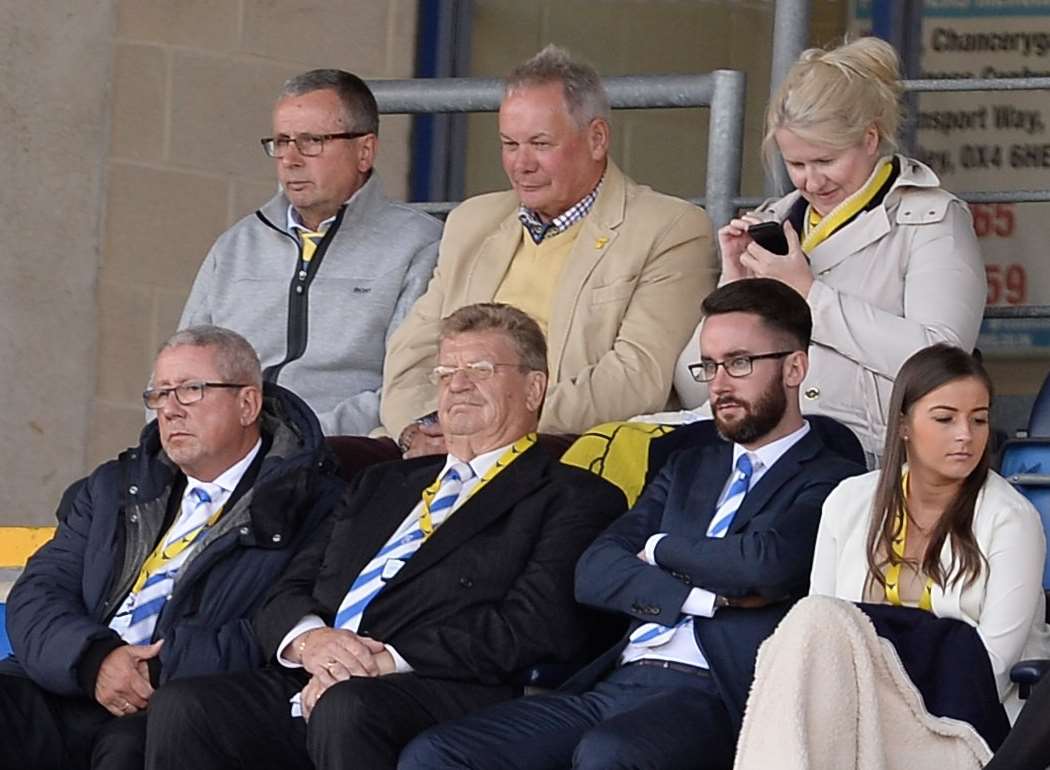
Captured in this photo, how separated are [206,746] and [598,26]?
13.8ft

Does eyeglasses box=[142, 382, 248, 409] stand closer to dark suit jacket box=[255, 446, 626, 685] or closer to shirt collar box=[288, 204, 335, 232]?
dark suit jacket box=[255, 446, 626, 685]

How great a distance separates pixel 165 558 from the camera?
530cm

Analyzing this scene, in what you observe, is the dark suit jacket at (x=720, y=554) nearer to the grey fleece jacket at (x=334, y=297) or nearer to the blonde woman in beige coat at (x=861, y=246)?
the blonde woman in beige coat at (x=861, y=246)

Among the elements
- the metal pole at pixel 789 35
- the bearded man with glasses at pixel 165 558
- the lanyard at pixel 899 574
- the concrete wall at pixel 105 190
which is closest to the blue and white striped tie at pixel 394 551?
the bearded man with glasses at pixel 165 558

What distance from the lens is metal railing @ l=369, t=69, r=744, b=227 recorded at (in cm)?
599

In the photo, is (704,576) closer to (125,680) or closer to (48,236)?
(125,680)

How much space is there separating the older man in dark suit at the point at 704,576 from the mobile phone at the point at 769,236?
0.39 metres

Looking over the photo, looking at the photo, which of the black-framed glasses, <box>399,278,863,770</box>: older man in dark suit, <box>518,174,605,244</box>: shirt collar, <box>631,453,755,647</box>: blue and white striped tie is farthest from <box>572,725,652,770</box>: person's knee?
<box>518,174,605,244</box>: shirt collar

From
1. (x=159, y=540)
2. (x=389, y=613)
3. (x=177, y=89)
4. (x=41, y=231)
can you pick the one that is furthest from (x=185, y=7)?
(x=389, y=613)

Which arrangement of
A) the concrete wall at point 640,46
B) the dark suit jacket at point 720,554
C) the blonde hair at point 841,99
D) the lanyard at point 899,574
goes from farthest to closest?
1. the concrete wall at point 640,46
2. the blonde hair at point 841,99
3. the dark suit jacket at point 720,554
4. the lanyard at point 899,574

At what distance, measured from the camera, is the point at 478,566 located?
4.88 m

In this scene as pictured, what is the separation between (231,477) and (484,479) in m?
0.63

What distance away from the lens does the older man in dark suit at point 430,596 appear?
4.74m

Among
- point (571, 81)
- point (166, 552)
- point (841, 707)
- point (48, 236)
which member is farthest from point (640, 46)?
point (841, 707)
